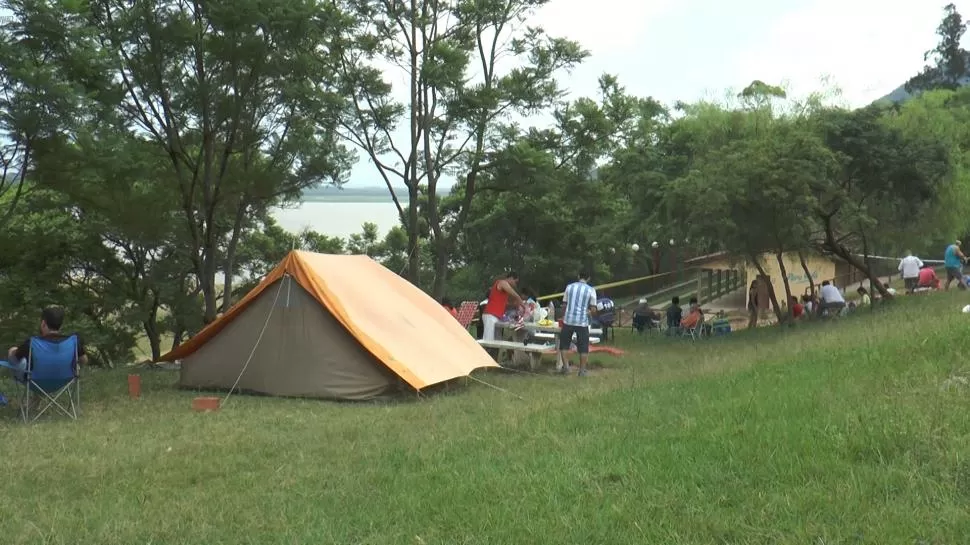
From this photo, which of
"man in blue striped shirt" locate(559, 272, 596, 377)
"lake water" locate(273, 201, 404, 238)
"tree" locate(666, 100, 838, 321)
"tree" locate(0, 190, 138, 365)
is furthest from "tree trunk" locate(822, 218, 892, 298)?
"tree" locate(0, 190, 138, 365)

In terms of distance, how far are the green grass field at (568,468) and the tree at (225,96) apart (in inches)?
309

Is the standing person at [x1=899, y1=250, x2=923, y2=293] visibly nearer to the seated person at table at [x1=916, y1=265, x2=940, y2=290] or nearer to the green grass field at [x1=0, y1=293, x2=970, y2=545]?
the seated person at table at [x1=916, y1=265, x2=940, y2=290]

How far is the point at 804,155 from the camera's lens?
17719 mm

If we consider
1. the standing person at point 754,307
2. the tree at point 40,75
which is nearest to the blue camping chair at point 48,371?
the tree at point 40,75

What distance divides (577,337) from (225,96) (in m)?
9.30

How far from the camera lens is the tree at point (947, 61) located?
5044 cm

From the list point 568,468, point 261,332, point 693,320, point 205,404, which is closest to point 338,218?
point 693,320

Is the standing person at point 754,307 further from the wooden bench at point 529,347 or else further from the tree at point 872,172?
the wooden bench at point 529,347

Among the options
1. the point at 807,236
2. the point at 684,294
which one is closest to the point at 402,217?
the point at 807,236

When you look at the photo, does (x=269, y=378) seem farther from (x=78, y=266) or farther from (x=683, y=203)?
(x=683, y=203)

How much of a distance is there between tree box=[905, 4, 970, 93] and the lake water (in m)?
35.4

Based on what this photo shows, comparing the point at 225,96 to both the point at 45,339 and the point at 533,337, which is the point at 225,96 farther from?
the point at 45,339

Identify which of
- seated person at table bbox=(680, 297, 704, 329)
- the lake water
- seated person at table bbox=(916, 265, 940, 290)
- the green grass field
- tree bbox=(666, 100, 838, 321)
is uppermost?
the lake water

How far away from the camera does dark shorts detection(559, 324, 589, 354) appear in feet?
36.9
